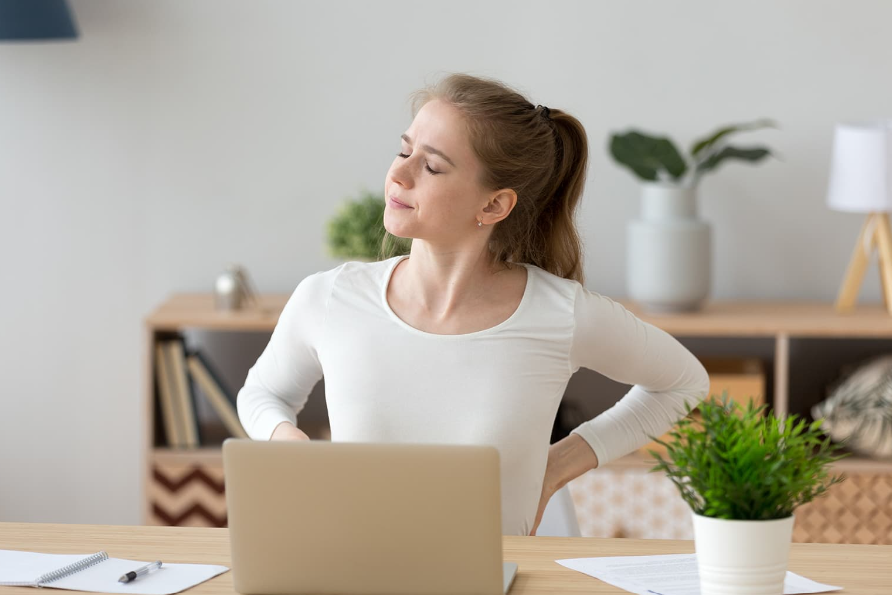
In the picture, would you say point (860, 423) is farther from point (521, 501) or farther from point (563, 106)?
point (521, 501)

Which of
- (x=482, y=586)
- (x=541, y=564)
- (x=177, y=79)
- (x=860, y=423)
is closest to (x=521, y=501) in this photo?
(x=541, y=564)

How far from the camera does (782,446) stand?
3.54 ft

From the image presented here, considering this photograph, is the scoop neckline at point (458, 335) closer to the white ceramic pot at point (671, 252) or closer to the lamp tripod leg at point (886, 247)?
the white ceramic pot at point (671, 252)

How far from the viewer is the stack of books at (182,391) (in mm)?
2838

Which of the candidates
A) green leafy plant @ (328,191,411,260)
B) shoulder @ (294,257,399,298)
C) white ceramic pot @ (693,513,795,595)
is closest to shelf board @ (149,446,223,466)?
green leafy plant @ (328,191,411,260)

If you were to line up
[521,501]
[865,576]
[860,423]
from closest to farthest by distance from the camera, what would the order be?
[865,576] < [521,501] < [860,423]

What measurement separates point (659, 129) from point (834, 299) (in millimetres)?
675

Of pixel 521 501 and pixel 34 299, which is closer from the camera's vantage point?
pixel 521 501

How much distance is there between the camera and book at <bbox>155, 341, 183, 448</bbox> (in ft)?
9.31

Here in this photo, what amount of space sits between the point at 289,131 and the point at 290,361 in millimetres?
1512

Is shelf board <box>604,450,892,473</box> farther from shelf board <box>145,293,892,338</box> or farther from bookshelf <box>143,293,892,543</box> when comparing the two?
shelf board <box>145,293,892,338</box>

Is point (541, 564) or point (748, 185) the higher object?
point (748, 185)

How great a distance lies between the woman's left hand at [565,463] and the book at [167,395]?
4.64 ft

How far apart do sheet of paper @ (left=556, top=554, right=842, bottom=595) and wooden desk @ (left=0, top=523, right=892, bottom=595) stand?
2 cm
